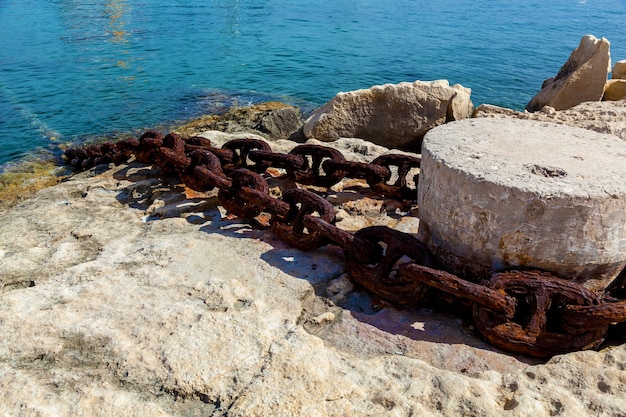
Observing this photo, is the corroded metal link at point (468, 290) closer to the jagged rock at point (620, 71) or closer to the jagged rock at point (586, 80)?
the jagged rock at point (586, 80)

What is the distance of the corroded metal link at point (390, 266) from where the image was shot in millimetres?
2645

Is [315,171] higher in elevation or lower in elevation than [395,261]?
lower

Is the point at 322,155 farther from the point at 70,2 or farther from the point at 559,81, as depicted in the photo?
the point at 70,2

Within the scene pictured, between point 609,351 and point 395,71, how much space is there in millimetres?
14505

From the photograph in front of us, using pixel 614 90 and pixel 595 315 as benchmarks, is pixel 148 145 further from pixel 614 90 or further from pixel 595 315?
pixel 614 90

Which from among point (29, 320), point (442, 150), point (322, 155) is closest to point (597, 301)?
point (442, 150)

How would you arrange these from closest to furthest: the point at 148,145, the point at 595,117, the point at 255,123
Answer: the point at 148,145, the point at 595,117, the point at 255,123

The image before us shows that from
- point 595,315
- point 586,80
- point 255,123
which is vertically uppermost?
point 595,315

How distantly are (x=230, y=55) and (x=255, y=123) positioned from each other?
→ 8.98 metres

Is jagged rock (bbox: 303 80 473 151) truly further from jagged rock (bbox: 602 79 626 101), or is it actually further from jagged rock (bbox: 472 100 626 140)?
jagged rock (bbox: 602 79 626 101)

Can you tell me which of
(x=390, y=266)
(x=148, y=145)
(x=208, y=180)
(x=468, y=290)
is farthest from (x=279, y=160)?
(x=468, y=290)

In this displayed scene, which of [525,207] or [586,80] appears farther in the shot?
[586,80]

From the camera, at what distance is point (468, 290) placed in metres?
2.36

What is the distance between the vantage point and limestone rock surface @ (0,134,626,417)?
203 centimetres
